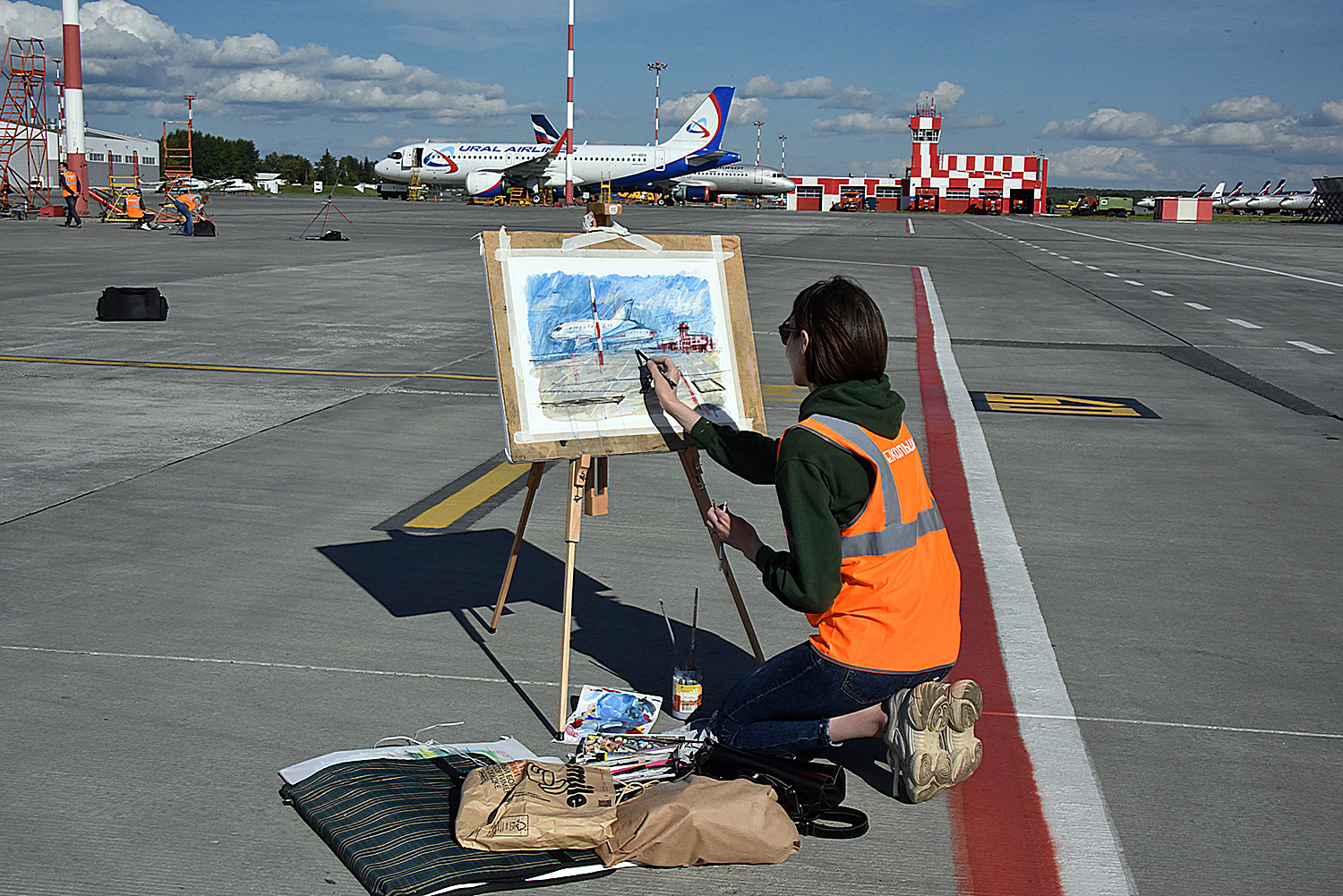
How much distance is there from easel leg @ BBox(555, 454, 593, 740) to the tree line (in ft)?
490

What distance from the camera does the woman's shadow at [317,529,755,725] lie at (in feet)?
14.9

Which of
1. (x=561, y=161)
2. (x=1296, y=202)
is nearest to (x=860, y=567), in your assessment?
(x=561, y=161)

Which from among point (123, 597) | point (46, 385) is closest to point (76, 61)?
point (46, 385)

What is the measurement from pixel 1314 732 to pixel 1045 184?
10918cm

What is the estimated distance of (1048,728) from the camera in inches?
157

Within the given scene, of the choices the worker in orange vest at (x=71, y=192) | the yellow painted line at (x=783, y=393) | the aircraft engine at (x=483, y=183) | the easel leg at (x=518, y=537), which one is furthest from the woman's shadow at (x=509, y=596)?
the aircraft engine at (x=483, y=183)

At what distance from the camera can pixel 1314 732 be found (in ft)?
13.1

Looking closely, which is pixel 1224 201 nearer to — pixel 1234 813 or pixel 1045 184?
pixel 1045 184

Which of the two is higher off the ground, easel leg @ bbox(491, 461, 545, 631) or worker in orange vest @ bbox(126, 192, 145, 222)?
worker in orange vest @ bbox(126, 192, 145, 222)

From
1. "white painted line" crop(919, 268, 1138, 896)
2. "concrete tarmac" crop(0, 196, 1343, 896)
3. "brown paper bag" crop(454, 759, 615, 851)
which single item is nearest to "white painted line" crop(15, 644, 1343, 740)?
"concrete tarmac" crop(0, 196, 1343, 896)

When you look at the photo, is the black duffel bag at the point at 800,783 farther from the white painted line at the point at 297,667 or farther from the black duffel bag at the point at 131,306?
the black duffel bag at the point at 131,306

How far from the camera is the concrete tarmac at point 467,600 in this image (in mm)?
3246

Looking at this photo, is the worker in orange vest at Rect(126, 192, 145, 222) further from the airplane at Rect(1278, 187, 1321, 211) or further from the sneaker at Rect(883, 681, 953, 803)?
the airplane at Rect(1278, 187, 1321, 211)

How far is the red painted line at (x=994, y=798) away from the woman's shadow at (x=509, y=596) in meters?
0.96
